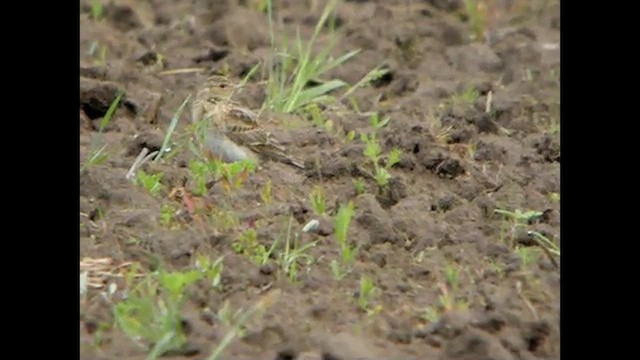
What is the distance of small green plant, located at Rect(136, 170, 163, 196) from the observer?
21.1 ft

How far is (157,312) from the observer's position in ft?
16.9

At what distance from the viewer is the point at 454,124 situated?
7676 mm

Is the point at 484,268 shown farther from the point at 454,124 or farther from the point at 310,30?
the point at 310,30

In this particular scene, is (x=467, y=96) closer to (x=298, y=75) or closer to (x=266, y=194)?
(x=298, y=75)

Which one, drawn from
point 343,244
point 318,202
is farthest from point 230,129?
point 343,244

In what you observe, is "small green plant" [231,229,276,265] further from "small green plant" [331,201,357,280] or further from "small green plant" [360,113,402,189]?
"small green plant" [360,113,402,189]

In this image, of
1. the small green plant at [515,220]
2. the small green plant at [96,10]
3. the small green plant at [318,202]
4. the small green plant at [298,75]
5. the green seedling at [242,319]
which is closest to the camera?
the green seedling at [242,319]

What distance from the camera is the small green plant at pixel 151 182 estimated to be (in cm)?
644

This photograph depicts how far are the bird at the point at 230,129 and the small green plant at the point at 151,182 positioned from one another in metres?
0.64

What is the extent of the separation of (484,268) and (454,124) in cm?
197

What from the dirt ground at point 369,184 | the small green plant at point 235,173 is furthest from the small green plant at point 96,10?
the small green plant at point 235,173

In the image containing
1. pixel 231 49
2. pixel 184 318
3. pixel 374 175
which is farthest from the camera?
pixel 231 49

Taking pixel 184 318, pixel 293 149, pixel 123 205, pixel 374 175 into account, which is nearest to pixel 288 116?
pixel 293 149

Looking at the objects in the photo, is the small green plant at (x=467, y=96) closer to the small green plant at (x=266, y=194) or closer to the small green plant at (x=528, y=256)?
the small green plant at (x=266, y=194)
